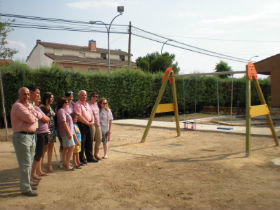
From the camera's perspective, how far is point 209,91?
22.0m

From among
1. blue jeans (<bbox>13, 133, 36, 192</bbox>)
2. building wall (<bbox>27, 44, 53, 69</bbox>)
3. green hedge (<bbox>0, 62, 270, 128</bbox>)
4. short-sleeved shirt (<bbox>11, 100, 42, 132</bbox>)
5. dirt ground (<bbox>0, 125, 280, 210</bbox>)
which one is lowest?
dirt ground (<bbox>0, 125, 280, 210</bbox>)

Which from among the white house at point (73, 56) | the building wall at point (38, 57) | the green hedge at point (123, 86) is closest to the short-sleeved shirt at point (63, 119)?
the green hedge at point (123, 86)

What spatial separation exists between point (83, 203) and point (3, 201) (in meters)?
1.11

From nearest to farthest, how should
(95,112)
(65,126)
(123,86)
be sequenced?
(65,126), (95,112), (123,86)

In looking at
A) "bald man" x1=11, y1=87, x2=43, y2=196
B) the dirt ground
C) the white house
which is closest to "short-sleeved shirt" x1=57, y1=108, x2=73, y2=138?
the dirt ground

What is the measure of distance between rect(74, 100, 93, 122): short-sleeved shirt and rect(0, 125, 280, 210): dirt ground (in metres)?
1.03

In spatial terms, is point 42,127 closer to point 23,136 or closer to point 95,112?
point 23,136

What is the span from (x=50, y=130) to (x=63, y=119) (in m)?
0.35

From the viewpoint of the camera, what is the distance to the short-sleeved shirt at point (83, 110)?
5.57m

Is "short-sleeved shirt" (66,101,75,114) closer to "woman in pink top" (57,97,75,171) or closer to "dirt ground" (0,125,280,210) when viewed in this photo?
"woman in pink top" (57,97,75,171)

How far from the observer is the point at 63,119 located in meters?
5.11

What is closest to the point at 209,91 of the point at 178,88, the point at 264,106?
the point at 178,88

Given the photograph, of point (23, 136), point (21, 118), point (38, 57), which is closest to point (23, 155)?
point (23, 136)

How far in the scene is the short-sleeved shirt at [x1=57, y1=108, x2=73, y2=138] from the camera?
5.14m
